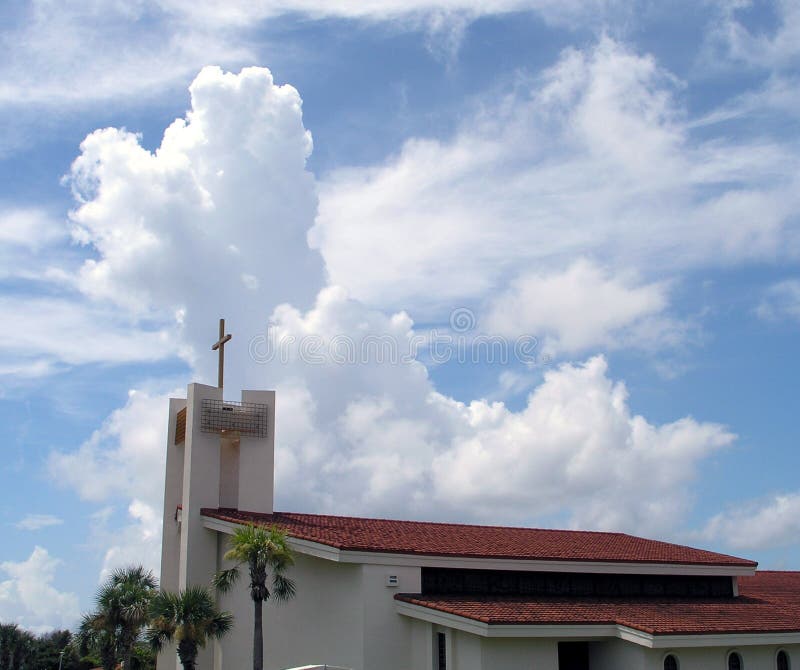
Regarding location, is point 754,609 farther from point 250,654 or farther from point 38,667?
point 38,667

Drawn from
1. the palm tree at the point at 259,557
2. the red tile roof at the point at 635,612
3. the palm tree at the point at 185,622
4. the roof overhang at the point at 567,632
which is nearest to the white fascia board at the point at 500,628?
the roof overhang at the point at 567,632

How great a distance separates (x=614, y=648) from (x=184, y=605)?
47.4ft

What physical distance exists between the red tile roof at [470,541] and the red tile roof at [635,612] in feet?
5.23

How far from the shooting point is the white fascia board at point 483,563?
31219 mm

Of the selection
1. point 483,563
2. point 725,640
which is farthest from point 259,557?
point 725,640

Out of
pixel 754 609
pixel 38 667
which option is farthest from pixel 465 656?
pixel 38 667

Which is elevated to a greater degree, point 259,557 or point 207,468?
point 207,468

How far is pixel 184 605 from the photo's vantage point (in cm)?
3064

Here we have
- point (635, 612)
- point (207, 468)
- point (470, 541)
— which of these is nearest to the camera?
point (635, 612)

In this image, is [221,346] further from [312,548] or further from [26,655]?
[26,655]

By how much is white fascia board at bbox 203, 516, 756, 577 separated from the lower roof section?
1091 mm

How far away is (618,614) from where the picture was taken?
104 ft

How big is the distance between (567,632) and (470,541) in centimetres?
724

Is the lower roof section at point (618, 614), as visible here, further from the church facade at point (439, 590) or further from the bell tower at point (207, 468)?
the bell tower at point (207, 468)
